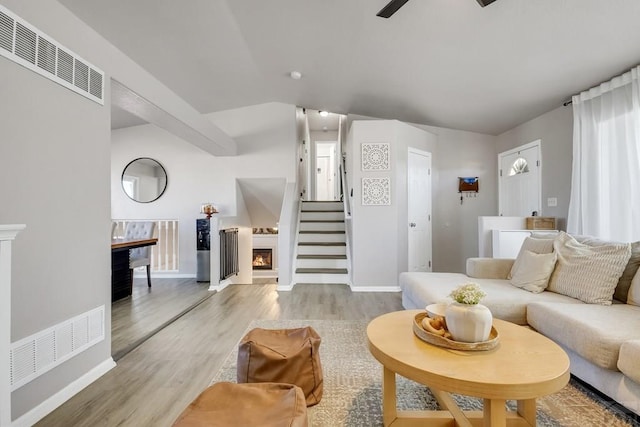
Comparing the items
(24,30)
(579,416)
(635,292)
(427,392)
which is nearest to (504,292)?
(635,292)

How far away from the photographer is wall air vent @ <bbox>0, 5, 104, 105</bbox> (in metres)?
1.59

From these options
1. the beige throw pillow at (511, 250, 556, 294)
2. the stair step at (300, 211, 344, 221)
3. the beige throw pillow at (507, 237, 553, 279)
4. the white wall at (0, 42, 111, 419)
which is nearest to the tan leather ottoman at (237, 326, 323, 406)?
the white wall at (0, 42, 111, 419)

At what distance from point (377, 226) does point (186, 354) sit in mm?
3000

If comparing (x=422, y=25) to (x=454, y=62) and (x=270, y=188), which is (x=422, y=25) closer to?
(x=454, y=62)

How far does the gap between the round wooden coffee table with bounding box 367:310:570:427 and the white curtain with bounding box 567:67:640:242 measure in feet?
8.12

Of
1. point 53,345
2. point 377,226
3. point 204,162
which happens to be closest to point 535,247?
point 377,226

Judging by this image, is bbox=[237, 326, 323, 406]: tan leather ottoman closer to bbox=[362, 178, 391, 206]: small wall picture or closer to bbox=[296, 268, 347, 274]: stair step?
bbox=[362, 178, 391, 206]: small wall picture

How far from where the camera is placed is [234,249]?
5.57 meters

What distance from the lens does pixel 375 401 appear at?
180 cm

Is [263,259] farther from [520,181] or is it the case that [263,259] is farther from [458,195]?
[520,181]

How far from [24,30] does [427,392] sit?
3116 mm

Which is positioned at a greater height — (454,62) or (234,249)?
(454,62)

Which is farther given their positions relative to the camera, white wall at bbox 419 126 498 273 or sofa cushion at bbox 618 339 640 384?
white wall at bbox 419 126 498 273

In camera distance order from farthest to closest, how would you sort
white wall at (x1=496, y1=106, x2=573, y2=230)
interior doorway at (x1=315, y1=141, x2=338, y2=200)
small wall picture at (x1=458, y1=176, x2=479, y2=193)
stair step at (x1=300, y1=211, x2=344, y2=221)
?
interior doorway at (x1=315, y1=141, x2=338, y2=200)
stair step at (x1=300, y1=211, x2=344, y2=221)
small wall picture at (x1=458, y1=176, x2=479, y2=193)
white wall at (x1=496, y1=106, x2=573, y2=230)
